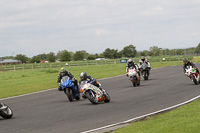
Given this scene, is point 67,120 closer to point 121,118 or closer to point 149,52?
point 121,118

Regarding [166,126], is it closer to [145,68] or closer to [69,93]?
[69,93]

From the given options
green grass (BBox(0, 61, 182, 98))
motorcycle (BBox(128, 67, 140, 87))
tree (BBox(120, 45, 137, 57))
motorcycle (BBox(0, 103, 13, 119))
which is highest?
tree (BBox(120, 45, 137, 57))

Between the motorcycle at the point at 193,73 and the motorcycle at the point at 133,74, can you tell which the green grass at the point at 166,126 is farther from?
the motorcycle at the point at 133,74

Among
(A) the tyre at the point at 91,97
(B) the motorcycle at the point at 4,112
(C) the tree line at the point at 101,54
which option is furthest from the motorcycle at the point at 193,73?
(C) the tree line at the point at 101,54

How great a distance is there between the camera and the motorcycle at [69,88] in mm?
16922

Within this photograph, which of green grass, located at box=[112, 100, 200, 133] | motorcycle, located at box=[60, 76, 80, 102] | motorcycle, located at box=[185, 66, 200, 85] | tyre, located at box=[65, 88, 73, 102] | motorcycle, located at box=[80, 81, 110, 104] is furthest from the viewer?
motorcycle, located at box=[185, 66, 200, 85]

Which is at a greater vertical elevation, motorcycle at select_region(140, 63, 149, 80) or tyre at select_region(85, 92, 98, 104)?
motorcycle at select_region(140, 63, 149, 80)

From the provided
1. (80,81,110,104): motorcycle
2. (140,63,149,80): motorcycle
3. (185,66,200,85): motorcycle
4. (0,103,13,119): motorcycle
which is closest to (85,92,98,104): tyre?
(80,81,110,104): motorcycle

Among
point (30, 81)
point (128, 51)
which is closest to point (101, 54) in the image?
point (128, 51)

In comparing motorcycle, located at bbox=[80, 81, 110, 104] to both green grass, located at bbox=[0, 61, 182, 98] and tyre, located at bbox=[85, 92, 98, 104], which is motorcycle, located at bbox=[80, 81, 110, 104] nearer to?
tyre, located at bbox=[85, 92, 98, 104]

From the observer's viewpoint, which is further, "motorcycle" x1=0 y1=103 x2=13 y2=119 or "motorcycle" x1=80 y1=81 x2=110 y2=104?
"motorcycle" x1=80 y1=81 x2=110 y2=104

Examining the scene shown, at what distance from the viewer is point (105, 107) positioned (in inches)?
562

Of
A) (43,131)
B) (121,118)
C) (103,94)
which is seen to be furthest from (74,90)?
(43,131)

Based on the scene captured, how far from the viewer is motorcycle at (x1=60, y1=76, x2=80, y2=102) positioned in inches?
666
